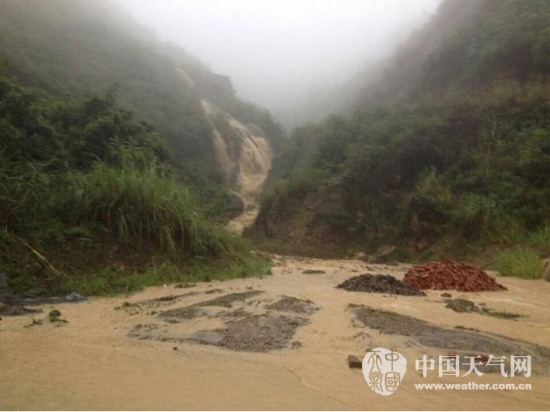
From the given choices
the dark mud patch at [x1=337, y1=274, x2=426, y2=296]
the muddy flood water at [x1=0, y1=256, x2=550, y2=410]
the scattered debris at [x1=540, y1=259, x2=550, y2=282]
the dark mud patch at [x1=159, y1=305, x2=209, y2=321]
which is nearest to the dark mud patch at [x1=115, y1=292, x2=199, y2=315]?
the muddy flood water at [x1=0, y1=256, x2=550, y2=410]

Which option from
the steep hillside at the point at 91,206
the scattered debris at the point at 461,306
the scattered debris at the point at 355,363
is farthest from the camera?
the steep hillside at the point at 91,206

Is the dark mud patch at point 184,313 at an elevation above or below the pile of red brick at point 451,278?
above

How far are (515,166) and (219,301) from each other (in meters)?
12.2

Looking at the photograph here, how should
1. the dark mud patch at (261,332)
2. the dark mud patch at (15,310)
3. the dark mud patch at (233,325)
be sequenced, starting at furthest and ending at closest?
the dark mud patch at (15,310) → the dark mud patch at (233,325) → the dark mud patch at (261,332)

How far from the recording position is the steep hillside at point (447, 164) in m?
14.1

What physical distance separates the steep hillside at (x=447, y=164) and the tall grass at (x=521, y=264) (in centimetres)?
135

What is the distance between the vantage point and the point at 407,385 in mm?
3080

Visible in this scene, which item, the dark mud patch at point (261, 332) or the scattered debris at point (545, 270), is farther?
the scattered debris at point (545, 270)

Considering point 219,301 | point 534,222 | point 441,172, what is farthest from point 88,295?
point 441,172

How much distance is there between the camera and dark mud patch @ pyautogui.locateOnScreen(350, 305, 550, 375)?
12.4 feet

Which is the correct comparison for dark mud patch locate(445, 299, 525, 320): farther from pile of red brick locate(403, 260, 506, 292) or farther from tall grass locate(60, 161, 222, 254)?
tall grass locate(60, 161, 222, 254)

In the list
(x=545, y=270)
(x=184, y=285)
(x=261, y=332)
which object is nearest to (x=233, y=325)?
(x=261, y=332)

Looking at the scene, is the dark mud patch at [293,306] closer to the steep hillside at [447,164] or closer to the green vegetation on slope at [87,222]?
the green vegetation on slope at [87,222]

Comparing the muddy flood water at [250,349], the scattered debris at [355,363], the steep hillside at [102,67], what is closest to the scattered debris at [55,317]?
the muddy flood water at [250,349]
